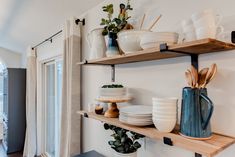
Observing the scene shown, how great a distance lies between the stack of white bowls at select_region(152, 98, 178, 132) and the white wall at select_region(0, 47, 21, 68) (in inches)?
202

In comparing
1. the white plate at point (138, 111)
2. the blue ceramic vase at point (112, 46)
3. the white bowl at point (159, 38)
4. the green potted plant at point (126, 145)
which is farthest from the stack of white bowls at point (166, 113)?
the blue ceramic vase at point (112, 46)

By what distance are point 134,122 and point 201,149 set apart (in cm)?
38

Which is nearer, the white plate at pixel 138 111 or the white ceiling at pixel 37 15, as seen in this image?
the white plate at pixel 138 111

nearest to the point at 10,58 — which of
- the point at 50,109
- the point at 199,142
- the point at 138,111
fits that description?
the point at 50,109

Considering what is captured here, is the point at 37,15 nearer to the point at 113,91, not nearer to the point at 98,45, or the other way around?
the point at 98,45

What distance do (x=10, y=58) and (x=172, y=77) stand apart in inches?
201

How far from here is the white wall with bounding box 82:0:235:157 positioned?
2.84 feet

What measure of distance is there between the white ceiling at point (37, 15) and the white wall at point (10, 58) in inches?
68.2

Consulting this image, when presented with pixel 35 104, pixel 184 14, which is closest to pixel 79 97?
pixel 184 14

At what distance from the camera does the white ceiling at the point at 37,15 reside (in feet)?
6.43

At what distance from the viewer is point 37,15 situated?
2.42m

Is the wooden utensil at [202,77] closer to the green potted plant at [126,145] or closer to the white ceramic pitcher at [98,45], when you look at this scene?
the green potted plant at [126,145]

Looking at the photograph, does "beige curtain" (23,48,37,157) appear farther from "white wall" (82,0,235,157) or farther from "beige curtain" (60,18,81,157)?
"white wall" (82,0,235,157)

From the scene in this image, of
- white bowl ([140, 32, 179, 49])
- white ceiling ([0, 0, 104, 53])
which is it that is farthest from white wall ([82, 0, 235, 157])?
white ceiling ([0, 0, 104, 53])
